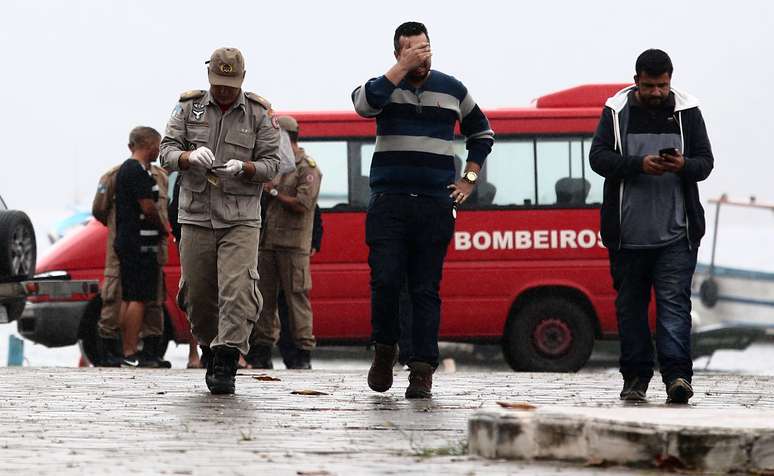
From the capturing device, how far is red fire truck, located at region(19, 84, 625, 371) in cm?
1566

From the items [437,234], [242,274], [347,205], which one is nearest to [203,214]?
[242,274]

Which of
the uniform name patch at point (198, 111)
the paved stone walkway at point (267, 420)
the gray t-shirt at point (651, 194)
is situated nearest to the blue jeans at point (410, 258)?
the paved stone walkway at point (267, 420)

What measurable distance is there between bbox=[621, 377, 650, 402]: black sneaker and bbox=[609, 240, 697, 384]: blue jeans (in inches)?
1.1

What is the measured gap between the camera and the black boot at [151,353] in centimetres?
1366

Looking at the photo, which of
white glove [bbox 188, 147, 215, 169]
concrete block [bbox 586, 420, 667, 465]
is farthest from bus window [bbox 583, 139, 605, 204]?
concrete block [bbox 586, 420, 667, 465]

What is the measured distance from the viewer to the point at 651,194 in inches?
336

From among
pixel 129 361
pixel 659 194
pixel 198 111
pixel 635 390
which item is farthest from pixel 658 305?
pixel 129 361

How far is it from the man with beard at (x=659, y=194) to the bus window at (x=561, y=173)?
23.4 feet

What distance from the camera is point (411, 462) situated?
5.77 m

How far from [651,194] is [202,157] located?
2114mm

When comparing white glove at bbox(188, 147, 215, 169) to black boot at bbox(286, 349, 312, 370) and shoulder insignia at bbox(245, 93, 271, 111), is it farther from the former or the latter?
black boot at bbox(286, 349, 312, 370)

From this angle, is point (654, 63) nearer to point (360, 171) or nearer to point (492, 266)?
point (492, 266)

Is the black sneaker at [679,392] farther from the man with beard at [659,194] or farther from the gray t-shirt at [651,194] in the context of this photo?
the gray t-shirt at [651,194]

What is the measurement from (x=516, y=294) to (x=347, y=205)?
1677 millimetres
